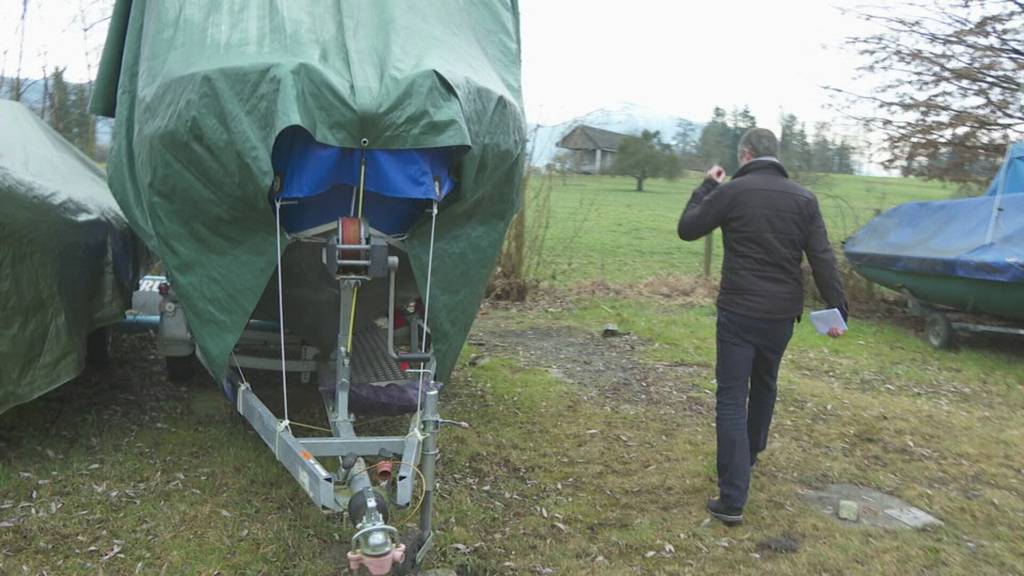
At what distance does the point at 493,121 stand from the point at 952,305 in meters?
7.62

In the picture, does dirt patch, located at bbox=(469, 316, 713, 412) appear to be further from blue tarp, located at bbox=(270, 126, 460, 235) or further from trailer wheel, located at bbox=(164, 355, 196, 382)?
blue tarp, located at bbox=(270, 126, 460, 235)

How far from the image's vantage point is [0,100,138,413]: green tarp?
4.62m

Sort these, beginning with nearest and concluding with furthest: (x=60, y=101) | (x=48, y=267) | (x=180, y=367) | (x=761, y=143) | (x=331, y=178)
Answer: (x=331, y=178), (x=761, y=143), (x=48, y=267), (x=180, y=367), (x=60, y=101)

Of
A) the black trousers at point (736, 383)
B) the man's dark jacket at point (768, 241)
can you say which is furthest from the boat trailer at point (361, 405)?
the man's dark jacket at point (768, 241)

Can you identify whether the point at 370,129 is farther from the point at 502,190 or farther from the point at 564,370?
the point at 564,370

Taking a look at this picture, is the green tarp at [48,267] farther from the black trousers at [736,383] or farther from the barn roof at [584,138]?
the barn roof at [584,138]

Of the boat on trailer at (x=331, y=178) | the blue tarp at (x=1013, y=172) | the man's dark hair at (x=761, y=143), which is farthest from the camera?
the blue tarp at (x=1013, y=172)

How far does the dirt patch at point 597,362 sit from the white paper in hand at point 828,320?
2145mm

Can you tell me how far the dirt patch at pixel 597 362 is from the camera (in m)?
7.24

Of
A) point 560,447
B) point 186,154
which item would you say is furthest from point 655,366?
point 186,154

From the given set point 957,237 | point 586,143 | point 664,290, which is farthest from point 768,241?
point 586,143

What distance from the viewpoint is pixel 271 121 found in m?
3.74

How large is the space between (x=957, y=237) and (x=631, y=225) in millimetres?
16261

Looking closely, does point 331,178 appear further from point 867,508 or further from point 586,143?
point 586,143
